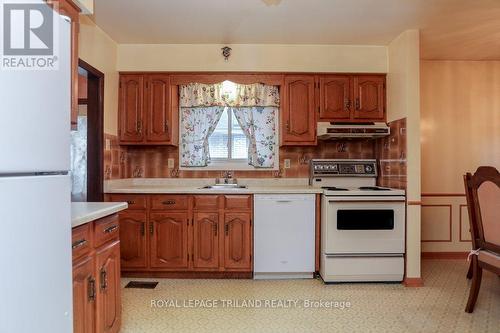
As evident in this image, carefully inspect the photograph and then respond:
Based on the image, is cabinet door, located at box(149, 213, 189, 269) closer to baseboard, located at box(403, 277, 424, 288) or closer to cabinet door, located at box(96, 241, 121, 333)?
cabinet door, located at box(96, 241, 121, 333)

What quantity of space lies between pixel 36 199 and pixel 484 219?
115 inches

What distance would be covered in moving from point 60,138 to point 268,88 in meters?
2.82

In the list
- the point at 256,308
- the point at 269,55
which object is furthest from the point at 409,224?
the point at 269,55

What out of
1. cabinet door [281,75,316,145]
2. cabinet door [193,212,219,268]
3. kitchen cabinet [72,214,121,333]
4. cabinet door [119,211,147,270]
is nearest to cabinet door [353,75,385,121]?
cabinet door [281,75,316,145]

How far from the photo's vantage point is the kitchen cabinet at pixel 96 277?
154cm

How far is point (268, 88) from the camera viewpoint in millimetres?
3773

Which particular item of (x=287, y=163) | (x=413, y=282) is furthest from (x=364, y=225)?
(x=287, y=163)

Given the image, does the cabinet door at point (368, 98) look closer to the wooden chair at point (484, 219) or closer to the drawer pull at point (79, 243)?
the wooden chair at point (484, 219)

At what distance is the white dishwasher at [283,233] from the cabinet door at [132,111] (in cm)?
153

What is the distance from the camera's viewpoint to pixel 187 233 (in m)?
3.34

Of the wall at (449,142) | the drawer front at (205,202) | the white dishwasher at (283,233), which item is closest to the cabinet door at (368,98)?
the wall at (449,142)

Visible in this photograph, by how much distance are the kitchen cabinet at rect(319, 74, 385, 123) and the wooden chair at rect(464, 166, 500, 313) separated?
4.29 feet

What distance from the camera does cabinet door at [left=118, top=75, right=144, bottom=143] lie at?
143 inches

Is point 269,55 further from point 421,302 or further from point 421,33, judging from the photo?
point 421,302
